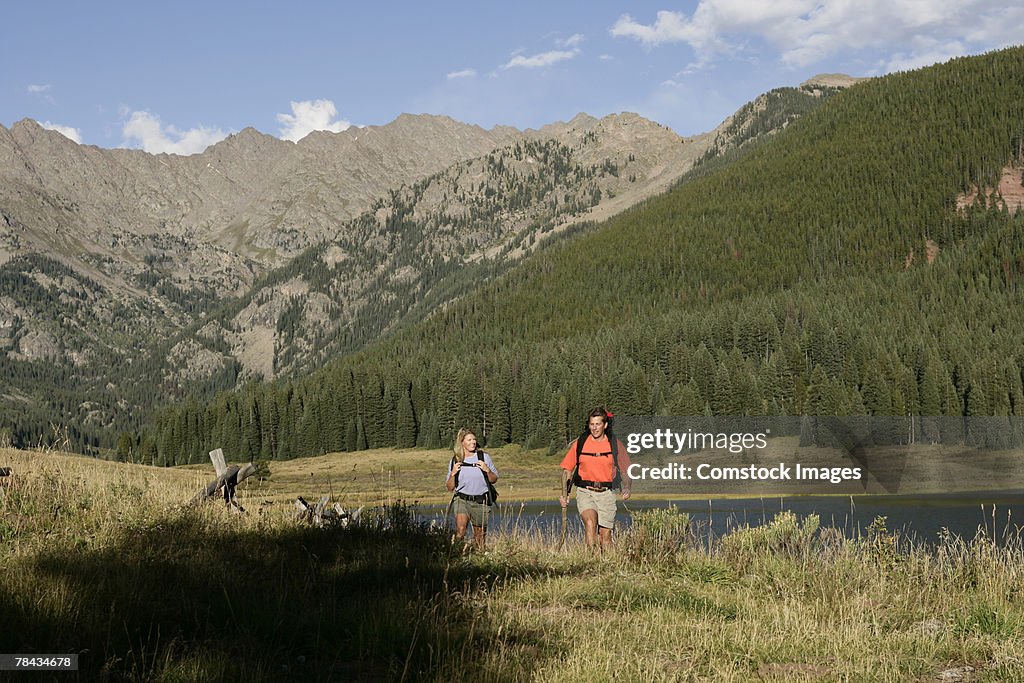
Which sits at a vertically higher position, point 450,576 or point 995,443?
point 450,576

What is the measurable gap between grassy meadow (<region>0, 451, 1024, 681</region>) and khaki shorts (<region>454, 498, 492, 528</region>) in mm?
1400

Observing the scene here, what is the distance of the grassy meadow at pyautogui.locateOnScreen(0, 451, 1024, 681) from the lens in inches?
280

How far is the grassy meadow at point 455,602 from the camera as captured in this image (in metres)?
7.11

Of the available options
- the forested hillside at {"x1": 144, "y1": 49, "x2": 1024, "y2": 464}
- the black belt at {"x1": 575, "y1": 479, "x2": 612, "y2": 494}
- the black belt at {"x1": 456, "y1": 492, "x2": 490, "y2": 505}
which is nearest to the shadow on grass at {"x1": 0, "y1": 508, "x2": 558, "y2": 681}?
the black belt at {"x1": 575, "y1": 479, "x2": 612, "y2": 494}

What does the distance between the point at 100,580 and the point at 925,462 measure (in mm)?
104833

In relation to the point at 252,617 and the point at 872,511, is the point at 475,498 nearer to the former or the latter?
the point at 252,617

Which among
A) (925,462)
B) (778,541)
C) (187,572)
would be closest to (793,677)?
(187,572)

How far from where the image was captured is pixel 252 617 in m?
7.98

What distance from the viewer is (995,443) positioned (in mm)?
107062

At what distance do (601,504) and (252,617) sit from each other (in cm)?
795

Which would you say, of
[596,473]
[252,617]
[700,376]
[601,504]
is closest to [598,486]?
[596,473]

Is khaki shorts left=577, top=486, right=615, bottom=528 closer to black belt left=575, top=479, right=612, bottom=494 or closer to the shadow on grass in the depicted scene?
black belt left=575, top=479, right=612, bottom=494

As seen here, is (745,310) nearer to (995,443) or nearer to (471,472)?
(995,443)

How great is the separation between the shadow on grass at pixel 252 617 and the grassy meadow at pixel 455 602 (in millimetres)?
27
